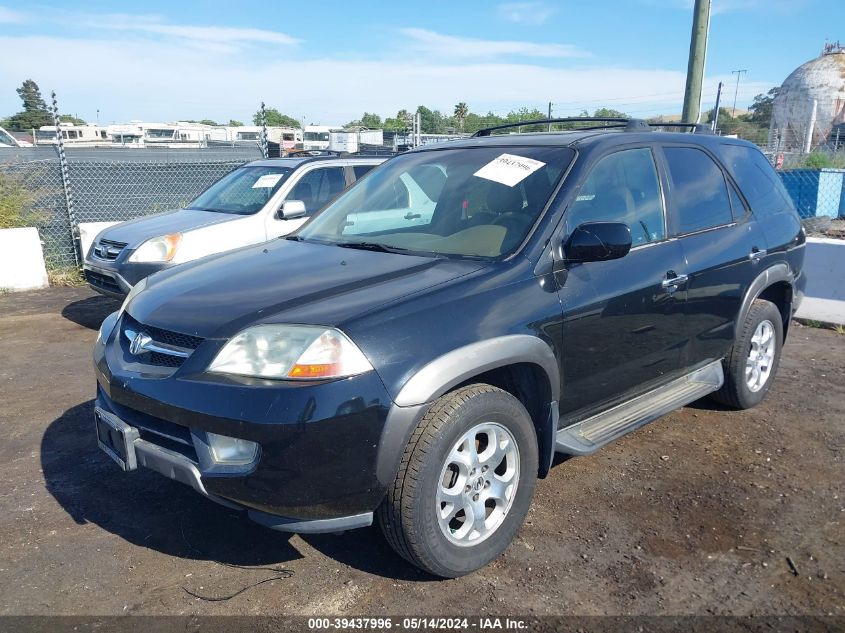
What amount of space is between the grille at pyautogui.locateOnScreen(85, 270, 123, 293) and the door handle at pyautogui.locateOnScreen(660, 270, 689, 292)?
5096 mm

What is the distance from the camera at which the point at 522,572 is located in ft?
9.80

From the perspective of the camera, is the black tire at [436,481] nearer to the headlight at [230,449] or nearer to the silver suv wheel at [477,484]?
the silver suv wheel at [477,484]

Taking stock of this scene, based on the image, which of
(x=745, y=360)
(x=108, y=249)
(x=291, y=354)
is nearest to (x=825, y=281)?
(x=745, y=360)

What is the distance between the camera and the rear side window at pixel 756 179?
14.8 feet

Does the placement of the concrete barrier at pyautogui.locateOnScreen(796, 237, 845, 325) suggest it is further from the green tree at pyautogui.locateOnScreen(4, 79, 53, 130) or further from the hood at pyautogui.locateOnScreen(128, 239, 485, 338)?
the green tree at pyautogui.locateOnScreen(4, 79, 53, 130)

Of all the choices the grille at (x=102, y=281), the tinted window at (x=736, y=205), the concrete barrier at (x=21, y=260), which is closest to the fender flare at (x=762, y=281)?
the tinted window at (x=736, y=205)

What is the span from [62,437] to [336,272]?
8.12ft

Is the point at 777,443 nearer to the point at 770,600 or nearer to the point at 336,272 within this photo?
the point at 770,600

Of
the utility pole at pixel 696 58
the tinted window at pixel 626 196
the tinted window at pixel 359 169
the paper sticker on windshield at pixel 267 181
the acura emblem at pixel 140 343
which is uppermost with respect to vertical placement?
the utility pole at pixel 696 58

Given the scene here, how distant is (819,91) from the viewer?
153 feet

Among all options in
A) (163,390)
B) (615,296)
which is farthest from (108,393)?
(615,296)

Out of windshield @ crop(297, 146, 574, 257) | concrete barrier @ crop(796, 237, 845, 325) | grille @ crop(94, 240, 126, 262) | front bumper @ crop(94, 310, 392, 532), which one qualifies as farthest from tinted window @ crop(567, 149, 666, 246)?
grille @ crop(94, 240, 126, 262)

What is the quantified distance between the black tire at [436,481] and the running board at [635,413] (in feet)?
1.43

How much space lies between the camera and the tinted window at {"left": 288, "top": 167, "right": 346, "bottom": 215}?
24.8 ft
